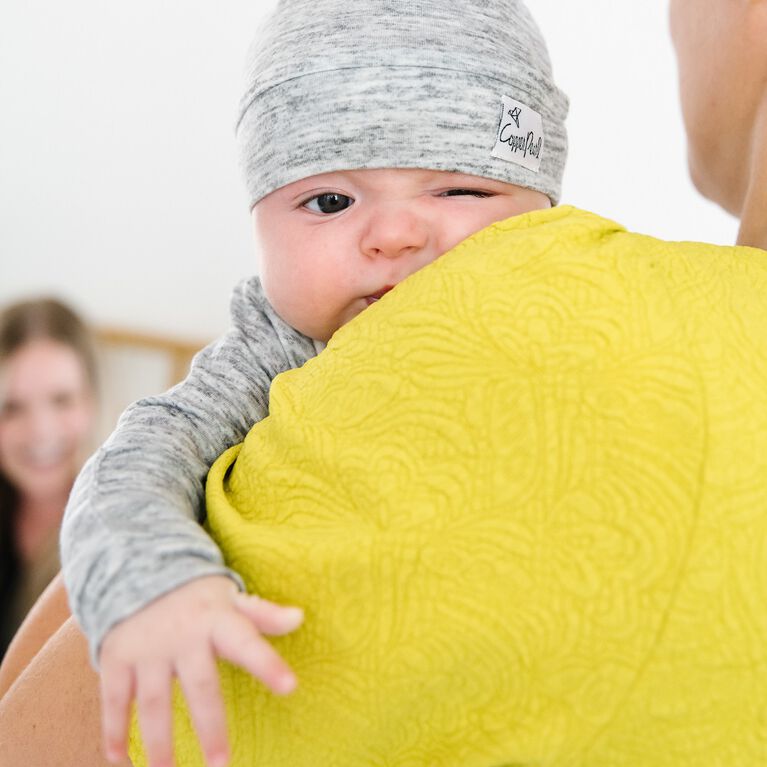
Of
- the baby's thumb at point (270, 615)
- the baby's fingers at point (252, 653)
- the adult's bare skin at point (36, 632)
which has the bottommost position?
the adult's bare skin at point (36, 632)

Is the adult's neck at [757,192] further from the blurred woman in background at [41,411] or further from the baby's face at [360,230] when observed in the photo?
the blurred woman in background at [41,411]

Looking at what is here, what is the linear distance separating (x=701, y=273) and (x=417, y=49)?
39 centimetres

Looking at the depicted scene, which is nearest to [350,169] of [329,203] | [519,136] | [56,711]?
[329,203]

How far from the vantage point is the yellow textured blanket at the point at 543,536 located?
47 cm

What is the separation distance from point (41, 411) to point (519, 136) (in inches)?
96.6

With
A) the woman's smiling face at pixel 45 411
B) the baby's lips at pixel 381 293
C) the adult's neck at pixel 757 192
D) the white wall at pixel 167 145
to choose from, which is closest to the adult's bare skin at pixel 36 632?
the baby's lips at pixel 381 293

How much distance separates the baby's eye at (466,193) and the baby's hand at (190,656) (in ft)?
1.45

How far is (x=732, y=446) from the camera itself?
471mm

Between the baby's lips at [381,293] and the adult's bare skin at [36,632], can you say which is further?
the adult's bare skin at [36,632]

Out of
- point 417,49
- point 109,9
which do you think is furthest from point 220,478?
point 109,9

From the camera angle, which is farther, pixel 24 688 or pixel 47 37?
pixel 47 37

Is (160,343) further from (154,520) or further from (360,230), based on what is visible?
(154,520)

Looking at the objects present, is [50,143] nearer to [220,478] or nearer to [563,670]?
[220,478]

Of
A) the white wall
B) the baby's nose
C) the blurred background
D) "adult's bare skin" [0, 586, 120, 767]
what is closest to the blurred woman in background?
the blurred background
